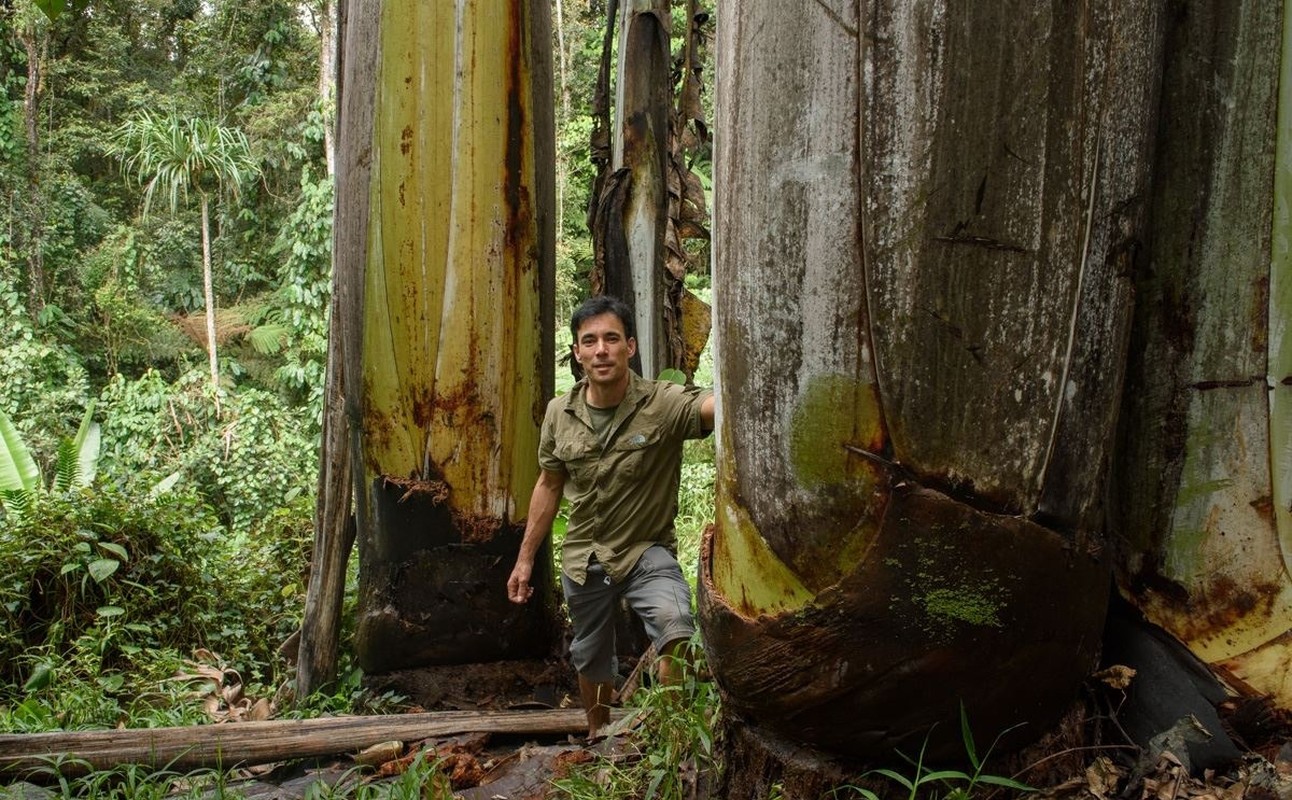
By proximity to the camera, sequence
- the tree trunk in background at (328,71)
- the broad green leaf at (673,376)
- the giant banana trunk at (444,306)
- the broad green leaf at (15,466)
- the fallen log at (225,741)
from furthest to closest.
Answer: the tree trunk in background at (328,71) < the broad green leaf at (15,466) < the broad green leaf at (673,376) < the giant banana trunk at (444,306) < the fallen log at (225,741)

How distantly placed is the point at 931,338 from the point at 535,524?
245cm

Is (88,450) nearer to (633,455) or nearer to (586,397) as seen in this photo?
(586,397)

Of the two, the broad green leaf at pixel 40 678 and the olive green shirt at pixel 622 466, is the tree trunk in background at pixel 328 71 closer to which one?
the broad green leaf at pixel 40 678

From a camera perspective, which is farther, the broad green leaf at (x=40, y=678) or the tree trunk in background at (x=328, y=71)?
the tree trunk in background at (x=328, y=71)

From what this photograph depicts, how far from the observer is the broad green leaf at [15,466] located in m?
7.13

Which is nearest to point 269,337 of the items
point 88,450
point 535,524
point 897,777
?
point 88,450

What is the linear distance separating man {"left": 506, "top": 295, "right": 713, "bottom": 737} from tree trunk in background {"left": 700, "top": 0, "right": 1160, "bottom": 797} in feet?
5.57

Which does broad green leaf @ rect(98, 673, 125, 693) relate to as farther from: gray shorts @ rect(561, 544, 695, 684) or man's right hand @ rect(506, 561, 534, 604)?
gray shorts @ rect(561, 544, 695, 684)

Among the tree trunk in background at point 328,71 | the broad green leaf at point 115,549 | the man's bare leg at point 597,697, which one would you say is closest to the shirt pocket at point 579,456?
the man's bare leg at point 597,697

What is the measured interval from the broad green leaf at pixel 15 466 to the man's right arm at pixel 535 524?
15.2 feet

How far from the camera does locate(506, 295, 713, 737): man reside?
3.63 metres

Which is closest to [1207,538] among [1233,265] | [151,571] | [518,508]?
[1233,265]

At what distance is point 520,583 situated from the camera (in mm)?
3945

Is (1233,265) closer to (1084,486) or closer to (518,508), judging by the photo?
(1084,486)
